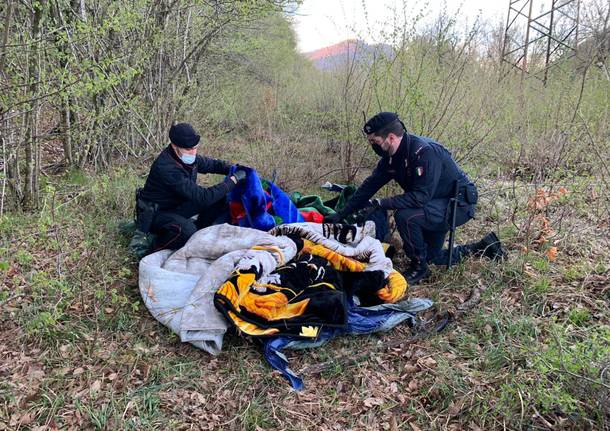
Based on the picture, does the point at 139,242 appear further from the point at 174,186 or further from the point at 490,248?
the point at 490,248

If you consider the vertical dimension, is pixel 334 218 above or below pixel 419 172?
below

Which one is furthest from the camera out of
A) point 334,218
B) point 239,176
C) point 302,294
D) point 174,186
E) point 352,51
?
point 352,51

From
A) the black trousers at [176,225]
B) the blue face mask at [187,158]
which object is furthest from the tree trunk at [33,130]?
the black trousers at [176,225]

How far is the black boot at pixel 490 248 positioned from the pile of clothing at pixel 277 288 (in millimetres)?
955

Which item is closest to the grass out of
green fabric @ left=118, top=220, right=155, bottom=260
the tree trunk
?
green fabric @ left=118, top=220, right=155, bottom=260

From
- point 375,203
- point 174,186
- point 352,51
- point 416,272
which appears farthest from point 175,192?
point 352,51

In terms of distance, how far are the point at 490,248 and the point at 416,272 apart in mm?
755

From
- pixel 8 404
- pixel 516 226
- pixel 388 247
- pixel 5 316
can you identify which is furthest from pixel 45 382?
pixel 516 226

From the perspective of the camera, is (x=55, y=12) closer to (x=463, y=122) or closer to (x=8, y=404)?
(x=8, y=404)

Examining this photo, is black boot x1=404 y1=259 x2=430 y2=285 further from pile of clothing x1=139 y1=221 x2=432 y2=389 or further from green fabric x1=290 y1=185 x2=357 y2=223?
green fabric x1=290 y1=185 x2=357 y2=223

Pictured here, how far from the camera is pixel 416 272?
3768 mm

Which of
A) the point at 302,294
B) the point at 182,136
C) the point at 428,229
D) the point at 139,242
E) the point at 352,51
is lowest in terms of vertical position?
the point at 139,242

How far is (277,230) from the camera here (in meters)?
3.65

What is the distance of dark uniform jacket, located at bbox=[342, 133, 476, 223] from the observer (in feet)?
12.0
